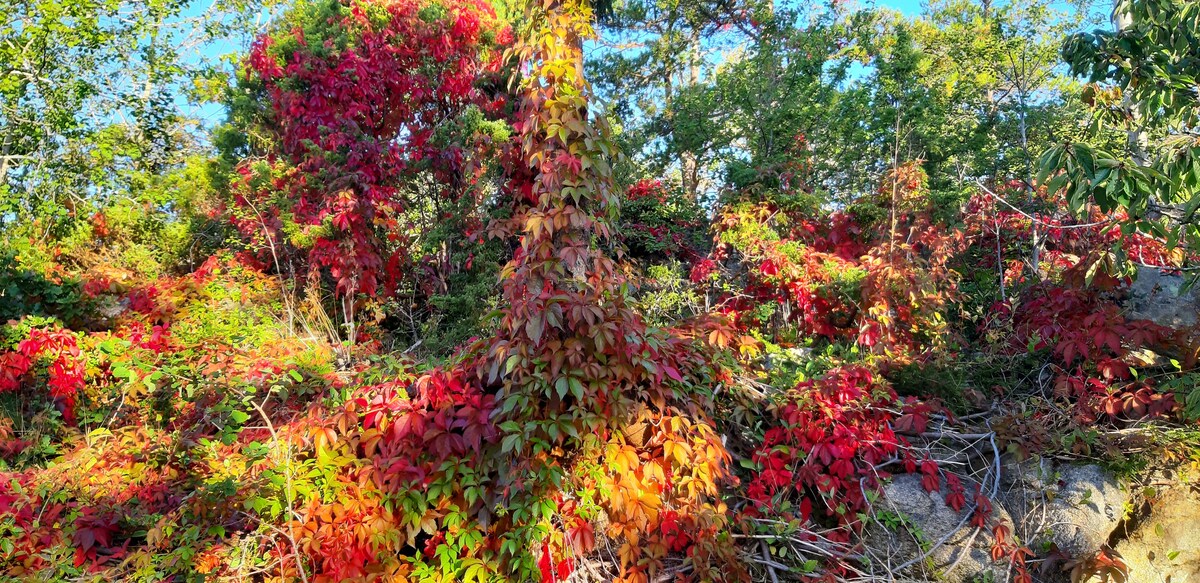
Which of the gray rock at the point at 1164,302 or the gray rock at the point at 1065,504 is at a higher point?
the gray rock at the point at 1164,302

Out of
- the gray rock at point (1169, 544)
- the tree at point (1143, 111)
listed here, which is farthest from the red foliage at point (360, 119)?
the gray rock at point (1169, 544)

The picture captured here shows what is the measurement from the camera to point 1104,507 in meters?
3.10

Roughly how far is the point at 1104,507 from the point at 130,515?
4.62 m

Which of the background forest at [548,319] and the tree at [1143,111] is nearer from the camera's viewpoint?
the tree at [1143,111]

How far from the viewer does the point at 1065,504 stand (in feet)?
10.2

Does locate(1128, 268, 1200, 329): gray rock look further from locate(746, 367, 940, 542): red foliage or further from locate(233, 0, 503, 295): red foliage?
locate(233, 0, 503, 295): red foliage

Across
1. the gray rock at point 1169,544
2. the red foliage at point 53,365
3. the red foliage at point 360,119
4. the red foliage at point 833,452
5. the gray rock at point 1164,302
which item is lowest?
the gray rock at point 1169,544

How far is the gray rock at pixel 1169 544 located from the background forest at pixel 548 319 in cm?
2

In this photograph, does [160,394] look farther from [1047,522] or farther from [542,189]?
[1047,522]

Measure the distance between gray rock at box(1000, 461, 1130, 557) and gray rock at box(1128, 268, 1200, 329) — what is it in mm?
A: 1752

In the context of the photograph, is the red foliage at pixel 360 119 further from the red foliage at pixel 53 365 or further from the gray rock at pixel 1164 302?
the gray rock at pixel 1164 302

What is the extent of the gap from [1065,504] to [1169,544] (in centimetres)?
55

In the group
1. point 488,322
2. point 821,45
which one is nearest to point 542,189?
point 488,322

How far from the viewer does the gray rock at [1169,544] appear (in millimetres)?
3109
